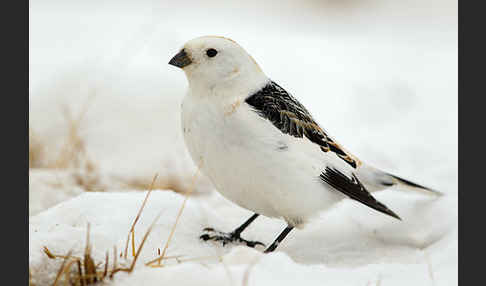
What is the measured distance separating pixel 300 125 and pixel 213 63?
0.45 meters

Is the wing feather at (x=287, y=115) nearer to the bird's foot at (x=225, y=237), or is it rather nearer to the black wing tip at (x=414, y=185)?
the black wing tip at (x=414, y=185)

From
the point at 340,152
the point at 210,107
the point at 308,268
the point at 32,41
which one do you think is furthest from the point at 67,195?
the point at 32,41

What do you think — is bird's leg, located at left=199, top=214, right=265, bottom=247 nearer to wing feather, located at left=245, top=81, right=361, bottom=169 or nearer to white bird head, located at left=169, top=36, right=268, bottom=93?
wing feather, located at left=245, top=81, right=361, bottom=169

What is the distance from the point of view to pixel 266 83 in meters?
2.62

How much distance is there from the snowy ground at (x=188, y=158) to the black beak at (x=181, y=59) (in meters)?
0.68

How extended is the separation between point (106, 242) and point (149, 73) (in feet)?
11.6

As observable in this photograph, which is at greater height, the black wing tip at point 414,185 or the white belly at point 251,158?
the white belly at point 251,158

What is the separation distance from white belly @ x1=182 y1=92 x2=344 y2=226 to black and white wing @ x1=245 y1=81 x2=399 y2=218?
0.04 m

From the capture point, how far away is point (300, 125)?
2553mm

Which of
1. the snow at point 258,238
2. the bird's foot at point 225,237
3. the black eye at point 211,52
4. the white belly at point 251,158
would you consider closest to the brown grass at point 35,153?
the snow at point 258,238

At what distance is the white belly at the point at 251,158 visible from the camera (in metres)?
2.39

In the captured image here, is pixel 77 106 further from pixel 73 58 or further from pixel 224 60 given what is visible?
pixel 224 60

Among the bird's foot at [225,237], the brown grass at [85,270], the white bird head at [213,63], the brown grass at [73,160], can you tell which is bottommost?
the bird's foot at [225,237]

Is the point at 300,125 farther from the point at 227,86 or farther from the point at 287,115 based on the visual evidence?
the point at 227,86
